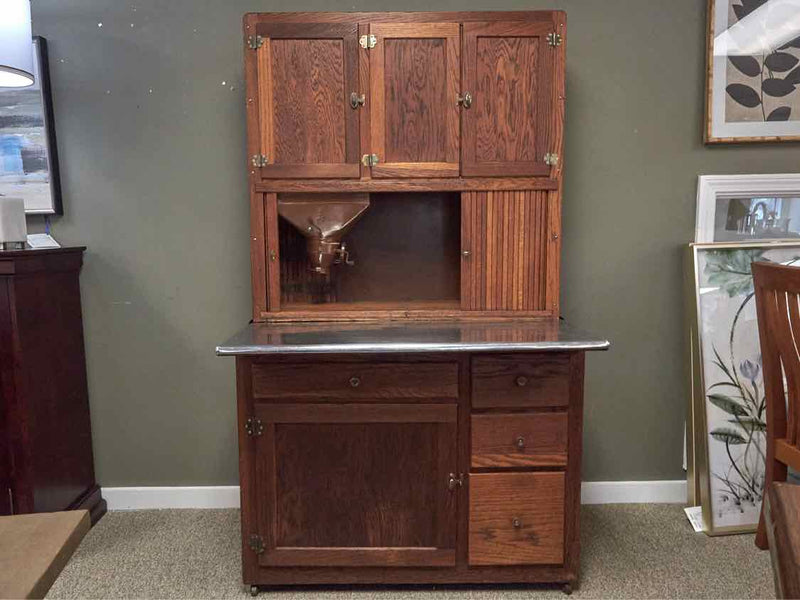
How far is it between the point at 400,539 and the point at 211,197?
1.45 meters

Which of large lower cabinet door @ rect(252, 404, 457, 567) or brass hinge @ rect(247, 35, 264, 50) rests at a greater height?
brass hinge @ rect(247, 35, 264, 50)

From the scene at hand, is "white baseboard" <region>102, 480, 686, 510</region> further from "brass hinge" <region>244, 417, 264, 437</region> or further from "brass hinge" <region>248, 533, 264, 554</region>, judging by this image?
"brass hinge" <region>244, 417, 264, 437</region>

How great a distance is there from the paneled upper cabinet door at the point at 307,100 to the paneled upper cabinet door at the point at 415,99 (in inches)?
3.1

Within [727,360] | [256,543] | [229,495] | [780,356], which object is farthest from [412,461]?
[727,360]

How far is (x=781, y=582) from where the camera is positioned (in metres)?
0.57

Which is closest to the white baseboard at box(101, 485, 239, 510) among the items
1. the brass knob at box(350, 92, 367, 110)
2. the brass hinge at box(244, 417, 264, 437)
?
the brass hinge at box(244, 417, 264, 437)

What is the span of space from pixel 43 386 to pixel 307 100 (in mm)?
1386

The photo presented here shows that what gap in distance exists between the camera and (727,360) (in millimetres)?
2154

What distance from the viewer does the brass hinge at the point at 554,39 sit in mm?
1790

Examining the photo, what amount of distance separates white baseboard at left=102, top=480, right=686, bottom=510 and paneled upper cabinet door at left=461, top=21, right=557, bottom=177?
1.38 metres

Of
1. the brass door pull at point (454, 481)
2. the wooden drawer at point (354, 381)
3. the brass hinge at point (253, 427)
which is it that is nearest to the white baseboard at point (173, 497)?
the brass hinge at point (253, 427)

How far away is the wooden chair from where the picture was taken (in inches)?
62.4

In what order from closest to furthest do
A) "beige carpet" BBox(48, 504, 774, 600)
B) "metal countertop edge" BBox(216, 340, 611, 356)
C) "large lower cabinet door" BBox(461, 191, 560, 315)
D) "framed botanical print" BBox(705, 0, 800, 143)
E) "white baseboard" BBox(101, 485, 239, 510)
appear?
"metal countertop edge" BBox(216, 340, 611, 356) < "beige carpet" BBox(48, 504, 774, 600) < "large lower cabinet door" BBox(461, 191, 560, 315) < "framed botanical print" BBox(705, 0, 800, 143) < "white baseboard" BBox(101, 485, 239, 510)

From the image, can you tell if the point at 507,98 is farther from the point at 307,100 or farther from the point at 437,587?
the point at 437,587
